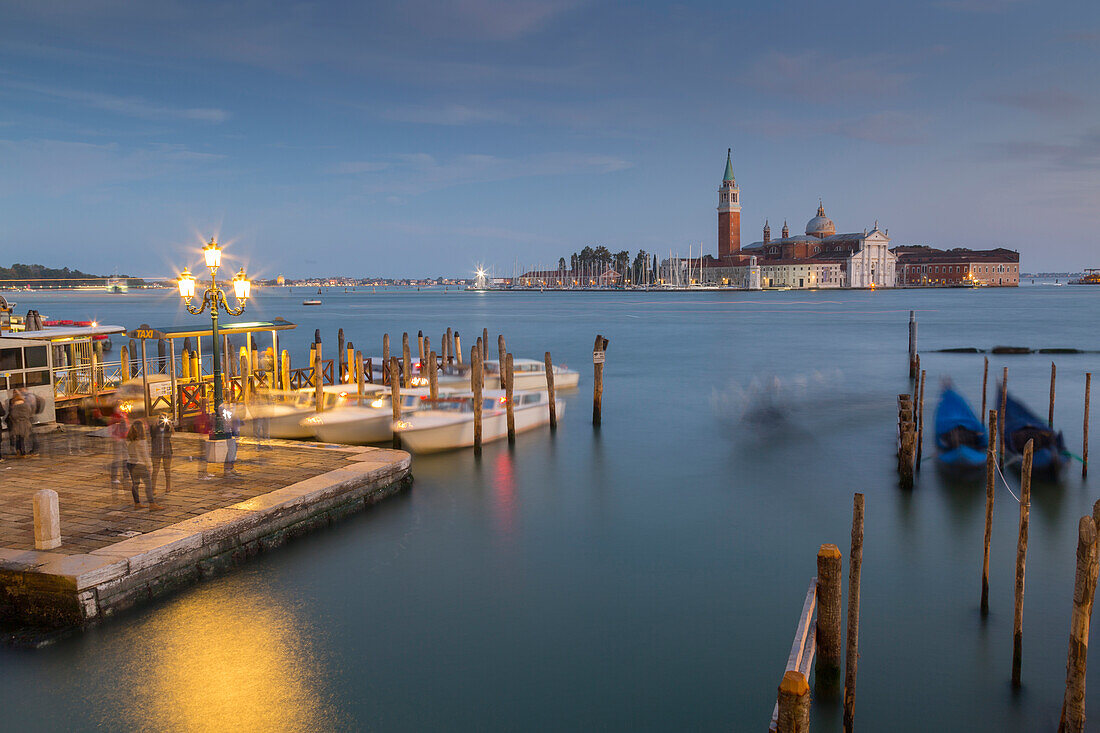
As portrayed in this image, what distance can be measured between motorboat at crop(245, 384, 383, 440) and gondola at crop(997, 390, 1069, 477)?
14.5 m

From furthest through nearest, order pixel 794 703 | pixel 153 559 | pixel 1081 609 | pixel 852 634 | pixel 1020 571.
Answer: pixel 153 559, pixel 1020 571, pixel 852 634, pixel 1081 609, pixel 794 703

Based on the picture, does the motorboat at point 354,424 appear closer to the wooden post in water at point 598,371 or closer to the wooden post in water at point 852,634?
the wooden post in water at point 598,371

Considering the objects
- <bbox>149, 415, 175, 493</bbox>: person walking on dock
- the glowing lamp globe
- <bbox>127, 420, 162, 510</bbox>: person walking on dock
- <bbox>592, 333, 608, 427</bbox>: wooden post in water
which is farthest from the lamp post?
<bbox>592, 333, 608, 427</bbox>: wooden post in water

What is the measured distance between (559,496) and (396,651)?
7029 millimetres

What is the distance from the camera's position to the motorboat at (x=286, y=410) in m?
18.8

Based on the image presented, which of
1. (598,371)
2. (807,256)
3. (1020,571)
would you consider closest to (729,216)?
(807,256)

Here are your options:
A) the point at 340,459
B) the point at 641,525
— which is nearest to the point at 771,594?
the point at 641,525

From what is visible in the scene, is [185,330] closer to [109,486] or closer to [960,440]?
[109,486]

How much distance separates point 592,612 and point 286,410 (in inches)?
439

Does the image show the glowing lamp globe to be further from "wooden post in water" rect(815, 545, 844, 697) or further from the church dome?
the church dome

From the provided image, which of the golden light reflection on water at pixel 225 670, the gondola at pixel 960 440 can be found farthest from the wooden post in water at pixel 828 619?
the gondola at pixel 960 440

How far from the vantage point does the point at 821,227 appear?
182 m

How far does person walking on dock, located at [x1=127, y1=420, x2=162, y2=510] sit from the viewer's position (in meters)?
10.6

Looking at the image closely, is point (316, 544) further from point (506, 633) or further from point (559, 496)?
point (559, 496)
